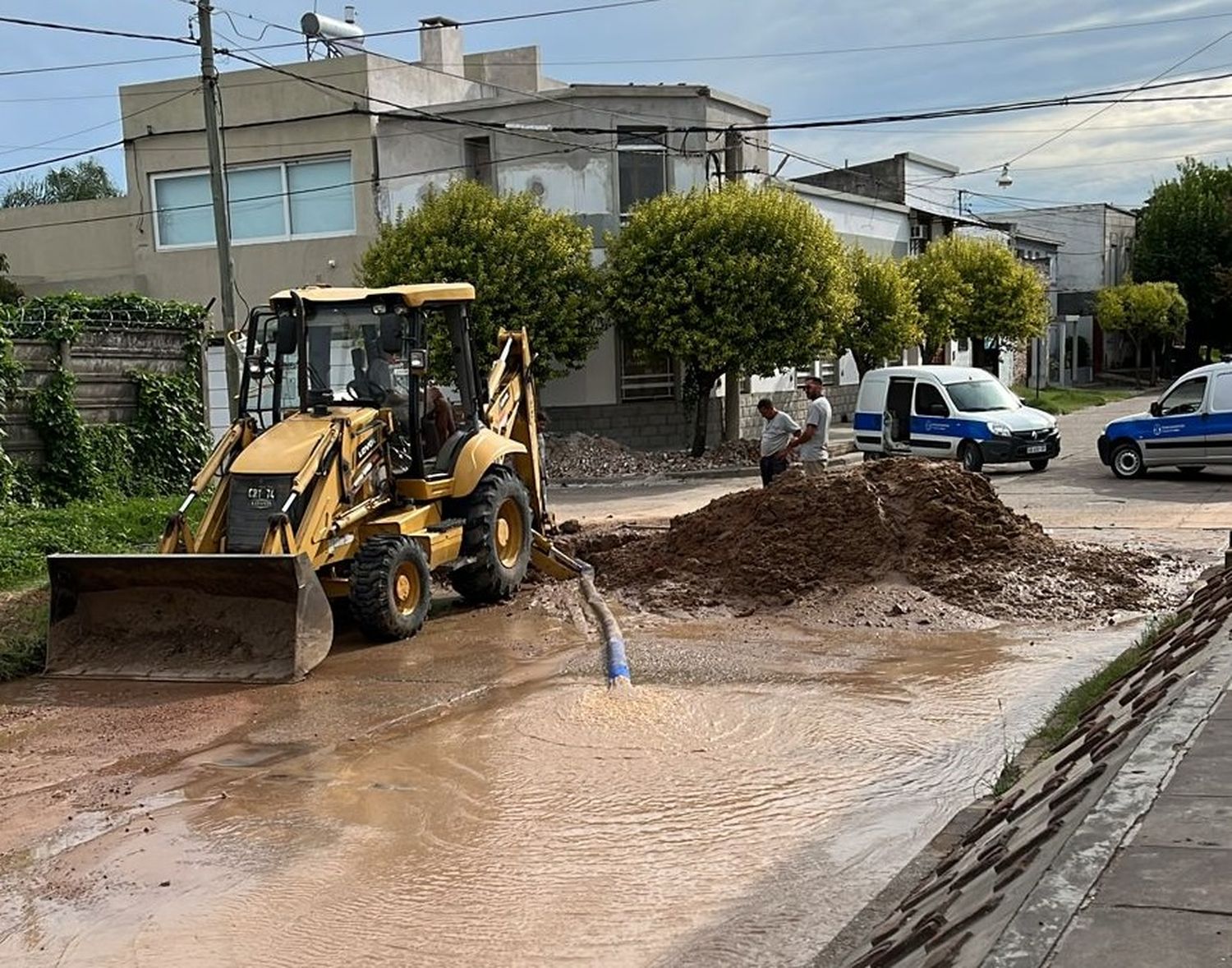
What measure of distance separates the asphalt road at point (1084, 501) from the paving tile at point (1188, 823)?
10574 millimetres

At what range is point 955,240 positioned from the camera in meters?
37.0

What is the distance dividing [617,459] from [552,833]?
1969cm

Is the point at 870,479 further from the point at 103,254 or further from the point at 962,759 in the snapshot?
the point at 103,254

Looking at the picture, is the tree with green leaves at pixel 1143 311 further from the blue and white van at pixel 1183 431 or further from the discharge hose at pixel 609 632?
the discharge hose at pixel 609 632

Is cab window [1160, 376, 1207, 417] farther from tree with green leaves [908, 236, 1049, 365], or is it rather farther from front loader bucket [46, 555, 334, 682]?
tree with green leaves [908, 236, 1049, 365]

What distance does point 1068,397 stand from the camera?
45.3 meters

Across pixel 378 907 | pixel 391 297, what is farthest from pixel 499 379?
pixel 378 907

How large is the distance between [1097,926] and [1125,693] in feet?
9.57

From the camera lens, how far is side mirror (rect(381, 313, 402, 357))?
1034 cm

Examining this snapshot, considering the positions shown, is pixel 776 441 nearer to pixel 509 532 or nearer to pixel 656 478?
pixel 509 532

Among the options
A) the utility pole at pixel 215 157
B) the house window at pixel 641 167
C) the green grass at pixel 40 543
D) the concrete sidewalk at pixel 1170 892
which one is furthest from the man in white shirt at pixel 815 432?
the house window at pixel 641 167

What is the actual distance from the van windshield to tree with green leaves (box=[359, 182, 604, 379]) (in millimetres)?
7215

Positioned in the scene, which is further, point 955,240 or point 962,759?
point 955,240

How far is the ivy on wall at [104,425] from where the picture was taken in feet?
52.2
